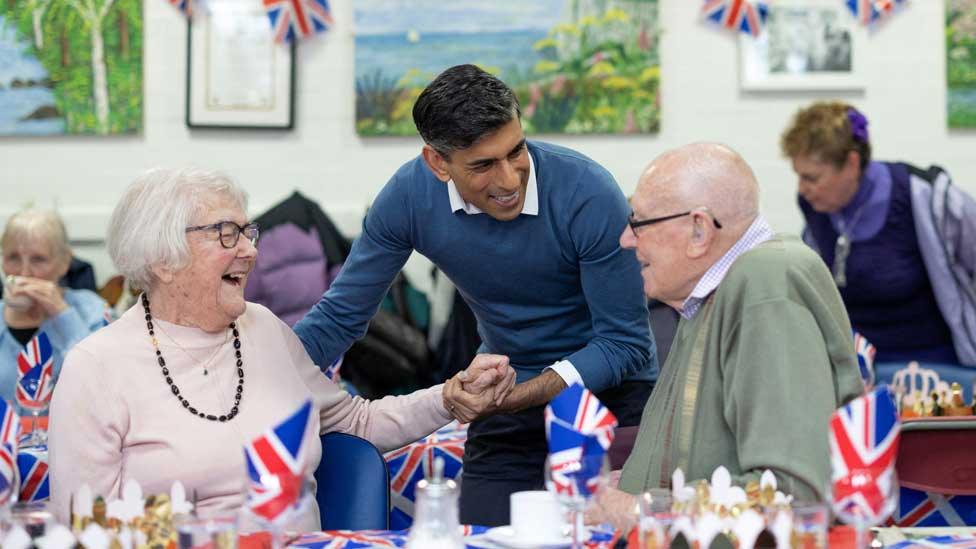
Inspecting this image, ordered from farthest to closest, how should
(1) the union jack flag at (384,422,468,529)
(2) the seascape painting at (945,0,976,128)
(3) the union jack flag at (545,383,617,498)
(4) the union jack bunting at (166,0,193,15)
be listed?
(4) the union jack bunting at (166,0,193,15), (2) the seascape painting at (945,0,976,128), (1) the union jack flag at (384,422,468,529), (3) the union jack flag at (545,383,617,498)

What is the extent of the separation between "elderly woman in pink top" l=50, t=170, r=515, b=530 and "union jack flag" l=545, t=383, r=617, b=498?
2.92ft

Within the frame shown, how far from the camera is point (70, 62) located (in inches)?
247

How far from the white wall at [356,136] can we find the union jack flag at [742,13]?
3.0 inches

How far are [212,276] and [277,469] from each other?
1016 mm

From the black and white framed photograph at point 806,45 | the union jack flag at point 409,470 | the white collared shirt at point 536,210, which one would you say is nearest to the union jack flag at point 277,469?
the white collared shirt at point 536,210

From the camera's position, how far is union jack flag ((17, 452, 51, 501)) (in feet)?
9.78

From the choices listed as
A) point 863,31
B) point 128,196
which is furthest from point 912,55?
point 128,196

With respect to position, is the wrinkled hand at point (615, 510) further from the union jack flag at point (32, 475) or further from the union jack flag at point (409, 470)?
the union jack flag at point (32, 475)

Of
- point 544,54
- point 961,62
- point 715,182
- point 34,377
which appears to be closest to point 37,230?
point 34,377

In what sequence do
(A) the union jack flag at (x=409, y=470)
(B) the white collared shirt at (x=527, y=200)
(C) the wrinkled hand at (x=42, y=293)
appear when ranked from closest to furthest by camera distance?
1. (B) the white collared shirt at (x=527, y=200)
2. (A) the union jack flag at (x=409, y=470)
3. (C) the wrinkled hand at (x=42, y=293)

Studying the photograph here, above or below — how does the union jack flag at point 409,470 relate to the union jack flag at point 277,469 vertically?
below

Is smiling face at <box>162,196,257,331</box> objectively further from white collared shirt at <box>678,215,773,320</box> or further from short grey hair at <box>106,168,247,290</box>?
white collared shirt at <box>678,215,773,320</box>

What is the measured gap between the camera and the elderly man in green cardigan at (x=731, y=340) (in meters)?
2.06

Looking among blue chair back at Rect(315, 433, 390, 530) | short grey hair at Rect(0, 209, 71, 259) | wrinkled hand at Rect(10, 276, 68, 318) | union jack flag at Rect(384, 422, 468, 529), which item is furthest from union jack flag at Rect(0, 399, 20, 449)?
short grey hair at Rect(0, 209, 71, 259)
